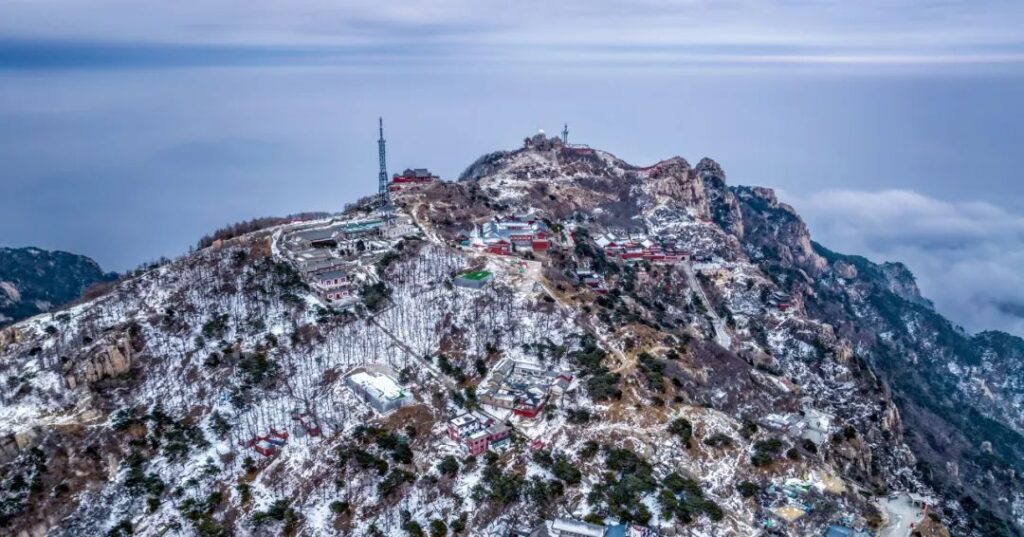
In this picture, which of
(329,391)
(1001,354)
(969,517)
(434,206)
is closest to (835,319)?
(1001,354)

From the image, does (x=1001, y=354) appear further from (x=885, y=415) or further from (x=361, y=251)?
(x=361, y=251)

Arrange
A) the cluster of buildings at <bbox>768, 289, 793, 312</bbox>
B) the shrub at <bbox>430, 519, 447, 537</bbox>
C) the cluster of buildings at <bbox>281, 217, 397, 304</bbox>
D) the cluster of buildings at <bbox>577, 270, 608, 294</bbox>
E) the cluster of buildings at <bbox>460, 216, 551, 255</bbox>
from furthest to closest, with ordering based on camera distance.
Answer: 1. the cluster of buildings at <bbox>768, 289, 793, 312</bbox>
2. the cluster of buildings at <bbox>460, 216, 551, 255</bbox>
3. the cluster of buildings at <bbox>577, 270, 608, 294</bbox>
4. the cluster of buildings at <bbox>281, 217, 397, 304</bbox>
5. the shrub at <bbox>430, 519, 447, 537</bbox>

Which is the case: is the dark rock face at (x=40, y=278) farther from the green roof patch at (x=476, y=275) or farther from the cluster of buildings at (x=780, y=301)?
the cluster of buildings at (x=780, y=301)

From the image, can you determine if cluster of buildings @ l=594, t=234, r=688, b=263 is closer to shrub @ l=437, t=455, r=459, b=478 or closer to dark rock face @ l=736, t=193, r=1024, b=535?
dark rock face @ l=736, t=193, r=1024, b=535

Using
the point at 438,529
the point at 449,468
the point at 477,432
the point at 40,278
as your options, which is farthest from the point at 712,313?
the point at 40,278

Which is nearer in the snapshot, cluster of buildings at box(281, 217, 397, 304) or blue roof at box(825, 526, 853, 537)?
blue roof at box(825, 526, 853, 537)

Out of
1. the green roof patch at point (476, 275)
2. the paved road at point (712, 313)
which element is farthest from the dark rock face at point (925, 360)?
the green roof patch at point (476, 275)

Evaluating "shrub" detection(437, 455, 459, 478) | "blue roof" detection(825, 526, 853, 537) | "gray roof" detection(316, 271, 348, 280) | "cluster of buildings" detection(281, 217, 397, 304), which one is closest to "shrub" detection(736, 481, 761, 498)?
"blue roof" detection(825, 526, 853, 537)
